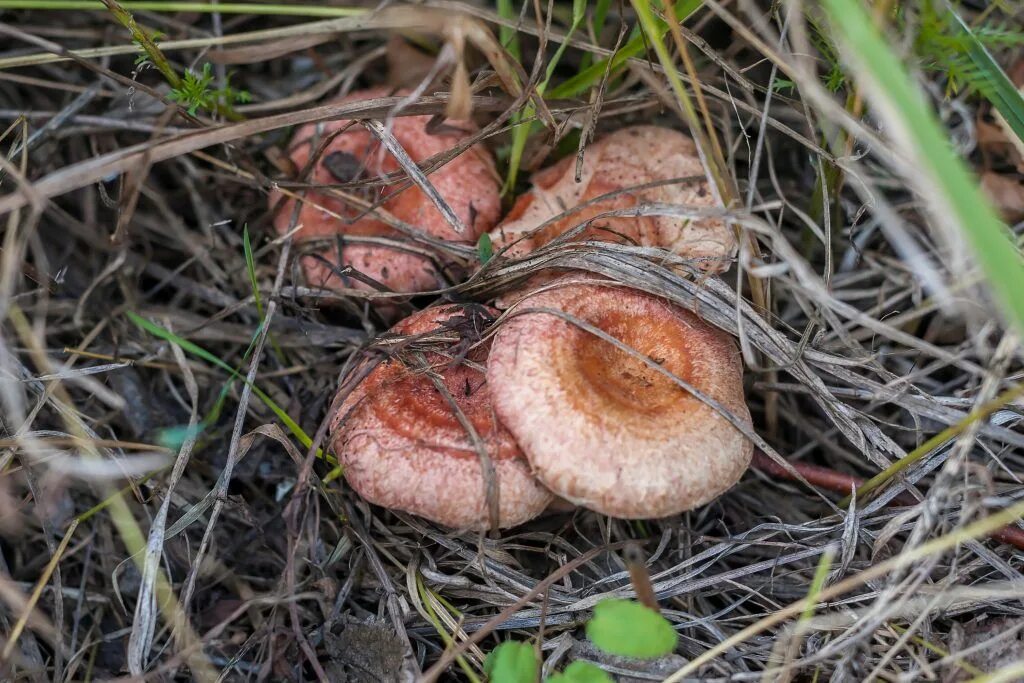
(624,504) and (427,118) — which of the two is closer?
(624,504)

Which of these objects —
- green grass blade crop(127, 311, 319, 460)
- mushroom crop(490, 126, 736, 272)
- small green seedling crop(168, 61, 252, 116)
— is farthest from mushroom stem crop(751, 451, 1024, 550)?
small green seedling crop(168, 61, 252, 116)

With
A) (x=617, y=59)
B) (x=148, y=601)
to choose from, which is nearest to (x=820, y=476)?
(x=617, y=59)

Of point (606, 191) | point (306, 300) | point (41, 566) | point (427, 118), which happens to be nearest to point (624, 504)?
point (606, 191)

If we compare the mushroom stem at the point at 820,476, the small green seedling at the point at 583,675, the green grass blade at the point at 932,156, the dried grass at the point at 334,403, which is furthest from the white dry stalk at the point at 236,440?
the green grass blade at the point at 932,156

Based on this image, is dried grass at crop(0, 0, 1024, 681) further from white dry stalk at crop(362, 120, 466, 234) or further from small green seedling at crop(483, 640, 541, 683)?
small green seedling at crop(483, 640, 541, 683)

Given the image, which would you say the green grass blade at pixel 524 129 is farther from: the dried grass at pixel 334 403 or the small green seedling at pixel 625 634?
the small green seedling at pixel 625 634

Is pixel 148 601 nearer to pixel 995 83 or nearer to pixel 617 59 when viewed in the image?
pixel 617 59

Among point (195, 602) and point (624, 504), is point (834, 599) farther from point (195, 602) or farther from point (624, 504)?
point (195, 602)
